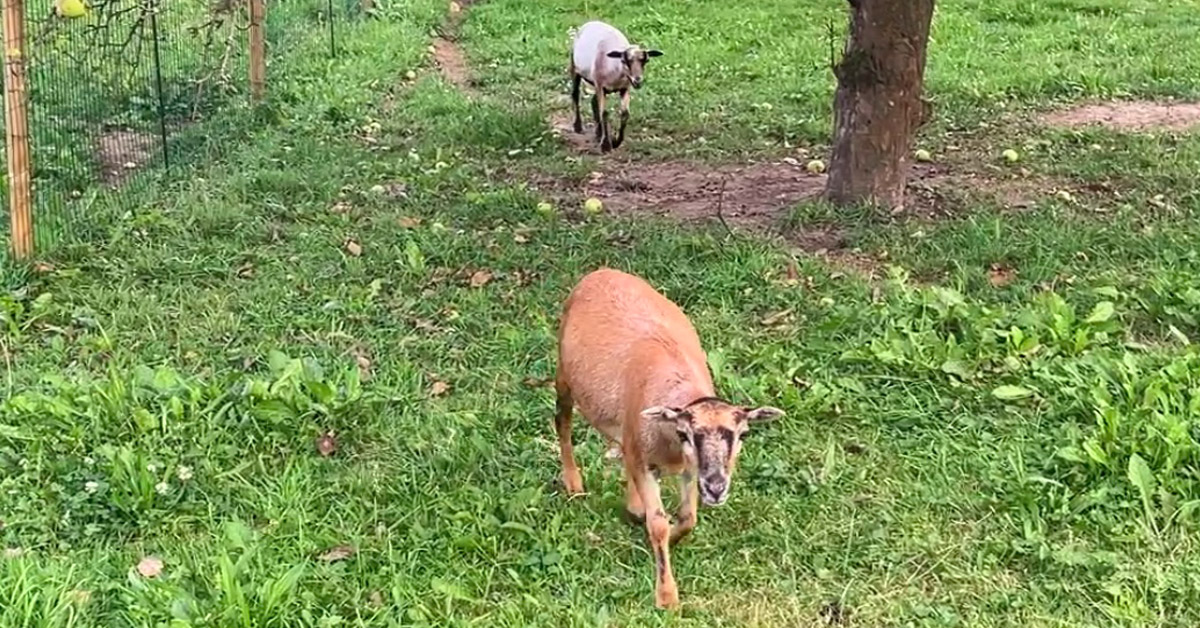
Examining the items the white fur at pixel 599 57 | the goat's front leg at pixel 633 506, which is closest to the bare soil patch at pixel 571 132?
the white fur at pixel 599 57

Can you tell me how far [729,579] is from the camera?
3.54 meters

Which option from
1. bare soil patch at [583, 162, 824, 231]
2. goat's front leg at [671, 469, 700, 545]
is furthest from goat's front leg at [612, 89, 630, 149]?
goat's front leg at [671, 469, 700, 545]

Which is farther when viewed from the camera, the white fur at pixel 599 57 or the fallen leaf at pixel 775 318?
the white fur at pixel 599 57

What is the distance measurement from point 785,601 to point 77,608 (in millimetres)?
1824

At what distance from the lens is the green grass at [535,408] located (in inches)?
136

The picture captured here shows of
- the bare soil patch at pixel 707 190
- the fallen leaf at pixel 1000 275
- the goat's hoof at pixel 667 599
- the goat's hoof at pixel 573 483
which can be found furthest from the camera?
the bare soil patch at pixel 707 190

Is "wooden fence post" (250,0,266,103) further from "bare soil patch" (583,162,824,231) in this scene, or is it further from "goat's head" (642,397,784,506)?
"goat's head" (642,397,784,506)

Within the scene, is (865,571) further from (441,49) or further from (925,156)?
(441,49)

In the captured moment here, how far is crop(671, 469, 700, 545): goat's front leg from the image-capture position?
3425 mm

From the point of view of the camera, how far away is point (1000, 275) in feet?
18.4

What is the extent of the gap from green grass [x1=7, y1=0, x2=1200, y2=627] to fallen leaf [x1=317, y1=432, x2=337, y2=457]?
0.02 m

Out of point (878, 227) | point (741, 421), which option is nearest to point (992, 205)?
point (878, 227)

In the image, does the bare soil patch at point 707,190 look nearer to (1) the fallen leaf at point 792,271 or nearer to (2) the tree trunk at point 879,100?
(2) the tree trunk at point 879,100

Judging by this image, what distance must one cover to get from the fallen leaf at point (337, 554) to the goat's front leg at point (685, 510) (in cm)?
91
